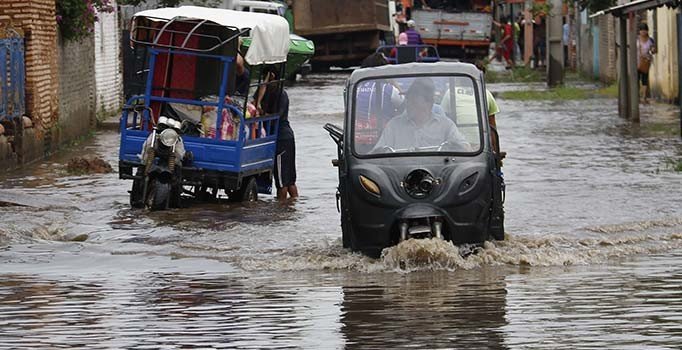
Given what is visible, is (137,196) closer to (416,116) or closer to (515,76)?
(416,116)

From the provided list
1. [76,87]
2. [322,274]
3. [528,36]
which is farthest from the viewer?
[528,36]

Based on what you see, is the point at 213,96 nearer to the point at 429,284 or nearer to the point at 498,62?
the point at 429,284

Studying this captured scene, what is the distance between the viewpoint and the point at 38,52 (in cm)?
2352

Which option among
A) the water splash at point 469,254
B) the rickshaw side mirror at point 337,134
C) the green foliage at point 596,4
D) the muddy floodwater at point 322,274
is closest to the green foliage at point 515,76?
the green foliage at point 596,4

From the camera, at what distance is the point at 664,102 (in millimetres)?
36062

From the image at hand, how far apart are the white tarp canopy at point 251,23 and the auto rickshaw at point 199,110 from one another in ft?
0.03

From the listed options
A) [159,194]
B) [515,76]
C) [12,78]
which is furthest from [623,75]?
[515,76]

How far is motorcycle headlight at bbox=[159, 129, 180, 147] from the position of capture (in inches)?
659

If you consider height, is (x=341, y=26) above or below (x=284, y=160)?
above

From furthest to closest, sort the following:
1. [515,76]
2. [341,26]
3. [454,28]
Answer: [454,28]
[515,76]
[341,26]

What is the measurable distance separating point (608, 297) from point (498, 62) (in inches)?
2174

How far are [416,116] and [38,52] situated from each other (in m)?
11.5

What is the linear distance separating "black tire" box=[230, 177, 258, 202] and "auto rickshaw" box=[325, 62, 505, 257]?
14.6ft

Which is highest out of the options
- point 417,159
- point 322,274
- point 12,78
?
point 12,78
